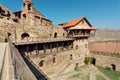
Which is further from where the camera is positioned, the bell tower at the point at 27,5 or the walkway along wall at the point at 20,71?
the bell tower at the point at 27,5

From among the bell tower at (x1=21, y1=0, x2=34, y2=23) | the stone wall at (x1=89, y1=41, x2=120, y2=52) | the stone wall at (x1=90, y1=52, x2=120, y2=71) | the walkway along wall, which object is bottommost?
the stone wall at (x1=90, y1=52, x2=120, y2=71)

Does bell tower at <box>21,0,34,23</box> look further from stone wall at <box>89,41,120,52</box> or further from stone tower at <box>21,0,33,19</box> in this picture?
stone wall at <box>89,41,120,52</box>

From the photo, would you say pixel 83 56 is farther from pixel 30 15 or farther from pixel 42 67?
pixel 30 15

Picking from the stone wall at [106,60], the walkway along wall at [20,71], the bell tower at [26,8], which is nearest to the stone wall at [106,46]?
the stone wall at [106,60]

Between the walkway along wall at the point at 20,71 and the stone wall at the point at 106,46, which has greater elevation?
the walkway along wall at the point at 20,71

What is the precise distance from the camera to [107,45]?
38188 millimetres

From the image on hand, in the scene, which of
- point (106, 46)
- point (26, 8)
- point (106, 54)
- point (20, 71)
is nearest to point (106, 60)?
point (106, 54)

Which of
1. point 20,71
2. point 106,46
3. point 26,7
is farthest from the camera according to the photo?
point 106,46

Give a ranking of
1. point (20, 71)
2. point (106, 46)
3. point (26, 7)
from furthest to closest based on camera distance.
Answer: point (106, 46) < point (26, 7) < point (20, 71)

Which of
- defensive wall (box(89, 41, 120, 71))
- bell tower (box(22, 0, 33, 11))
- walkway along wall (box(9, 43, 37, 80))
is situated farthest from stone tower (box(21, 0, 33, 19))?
walkway along wall (box(9, 43, 37, 80))

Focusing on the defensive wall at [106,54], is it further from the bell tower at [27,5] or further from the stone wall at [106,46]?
the bell tower at [27,5]

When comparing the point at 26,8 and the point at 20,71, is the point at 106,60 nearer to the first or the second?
the point at 26,8

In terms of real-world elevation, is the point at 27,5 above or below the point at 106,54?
above

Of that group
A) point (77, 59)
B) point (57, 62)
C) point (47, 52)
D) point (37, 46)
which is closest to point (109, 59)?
point (77, 59)
